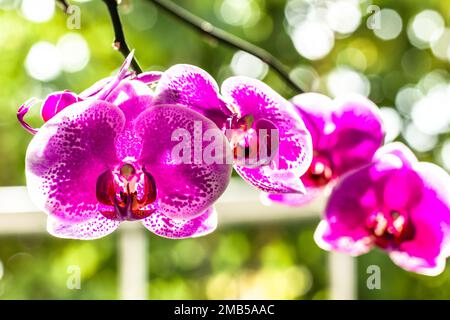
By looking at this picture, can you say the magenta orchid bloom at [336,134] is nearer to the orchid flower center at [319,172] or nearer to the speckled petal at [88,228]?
the orchid flower center at [319,172]

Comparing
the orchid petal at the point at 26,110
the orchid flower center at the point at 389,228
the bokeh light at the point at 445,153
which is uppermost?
the orchid petal at the point at 26,110

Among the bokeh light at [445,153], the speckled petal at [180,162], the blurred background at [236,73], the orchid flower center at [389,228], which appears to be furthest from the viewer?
the bokeh light at [445,153]

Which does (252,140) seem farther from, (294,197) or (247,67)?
(247,67)

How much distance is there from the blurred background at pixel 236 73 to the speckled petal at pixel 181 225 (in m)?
1.96

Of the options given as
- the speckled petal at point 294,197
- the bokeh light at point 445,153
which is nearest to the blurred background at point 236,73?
the bokeh light at point 445,153

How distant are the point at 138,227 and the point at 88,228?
58.6 inches

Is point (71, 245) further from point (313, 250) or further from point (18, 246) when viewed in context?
point (313, 250)

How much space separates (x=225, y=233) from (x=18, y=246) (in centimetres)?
83

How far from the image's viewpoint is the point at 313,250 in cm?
291

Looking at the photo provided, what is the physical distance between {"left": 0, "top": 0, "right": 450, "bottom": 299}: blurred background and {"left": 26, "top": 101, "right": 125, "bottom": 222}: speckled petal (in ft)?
6.58

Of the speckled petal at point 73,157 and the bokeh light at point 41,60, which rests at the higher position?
the speckled petal at point 73,157

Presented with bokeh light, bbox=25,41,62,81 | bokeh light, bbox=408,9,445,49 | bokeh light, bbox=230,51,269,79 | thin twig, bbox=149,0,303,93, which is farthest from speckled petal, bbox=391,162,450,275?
bokeh light, bbox=408,9,445,49

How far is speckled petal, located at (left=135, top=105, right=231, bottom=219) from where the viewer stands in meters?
0.33

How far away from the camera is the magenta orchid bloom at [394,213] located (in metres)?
0.42
